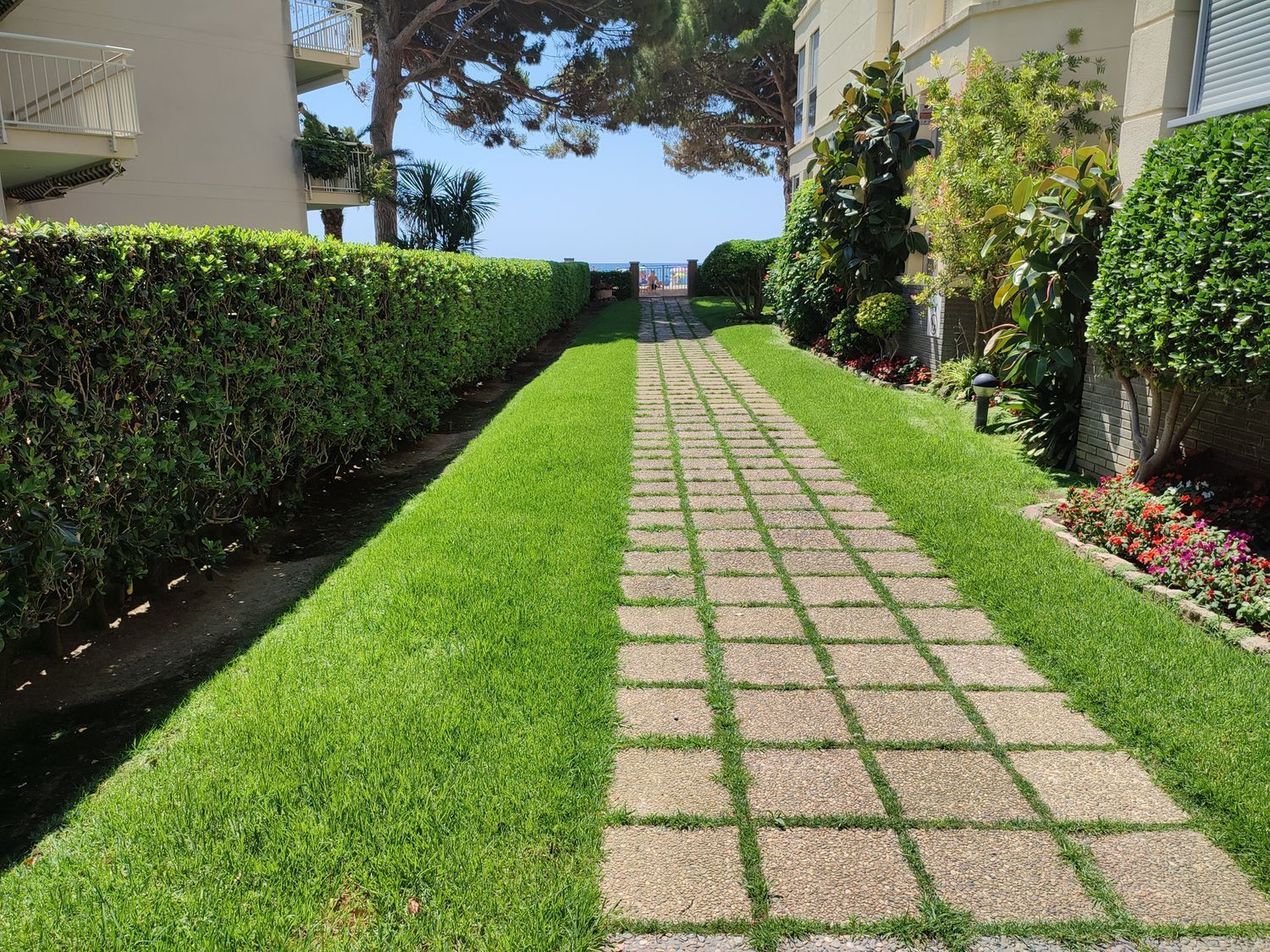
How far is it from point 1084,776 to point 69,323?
4002mm

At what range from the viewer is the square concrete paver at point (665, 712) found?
9.16ft

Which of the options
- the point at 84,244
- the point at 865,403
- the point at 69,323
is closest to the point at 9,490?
the point at 69,323

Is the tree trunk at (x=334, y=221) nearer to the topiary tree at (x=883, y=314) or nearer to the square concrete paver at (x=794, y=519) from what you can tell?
the topiary tree at (x=883, y=314)

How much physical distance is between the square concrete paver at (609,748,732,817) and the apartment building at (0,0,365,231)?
11.9m

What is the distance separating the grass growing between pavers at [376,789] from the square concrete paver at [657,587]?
0.32 feet

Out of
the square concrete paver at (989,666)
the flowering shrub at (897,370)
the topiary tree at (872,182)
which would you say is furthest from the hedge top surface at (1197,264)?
the topiary tree at (872,182)

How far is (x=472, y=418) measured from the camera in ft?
30.1

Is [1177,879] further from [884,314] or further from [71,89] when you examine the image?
[71,89]

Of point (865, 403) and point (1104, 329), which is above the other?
point (1104, 329)

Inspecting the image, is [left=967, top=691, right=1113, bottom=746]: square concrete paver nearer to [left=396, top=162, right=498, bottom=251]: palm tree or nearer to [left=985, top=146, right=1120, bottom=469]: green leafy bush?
[left=985, top=146, right=1120, bottom=469]: green leafy bush

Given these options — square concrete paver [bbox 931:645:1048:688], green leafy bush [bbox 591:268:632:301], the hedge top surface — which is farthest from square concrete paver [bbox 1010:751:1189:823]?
green leafy bush [bbox 591:268:632:301]

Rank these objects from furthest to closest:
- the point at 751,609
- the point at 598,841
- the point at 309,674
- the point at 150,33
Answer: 1. the point at 150,33
2. the point at 751,609
3. the point at 309,674
4. the point at 598,841

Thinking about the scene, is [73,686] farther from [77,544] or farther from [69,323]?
[69,323]

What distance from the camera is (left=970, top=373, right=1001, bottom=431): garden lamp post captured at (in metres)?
6.92
